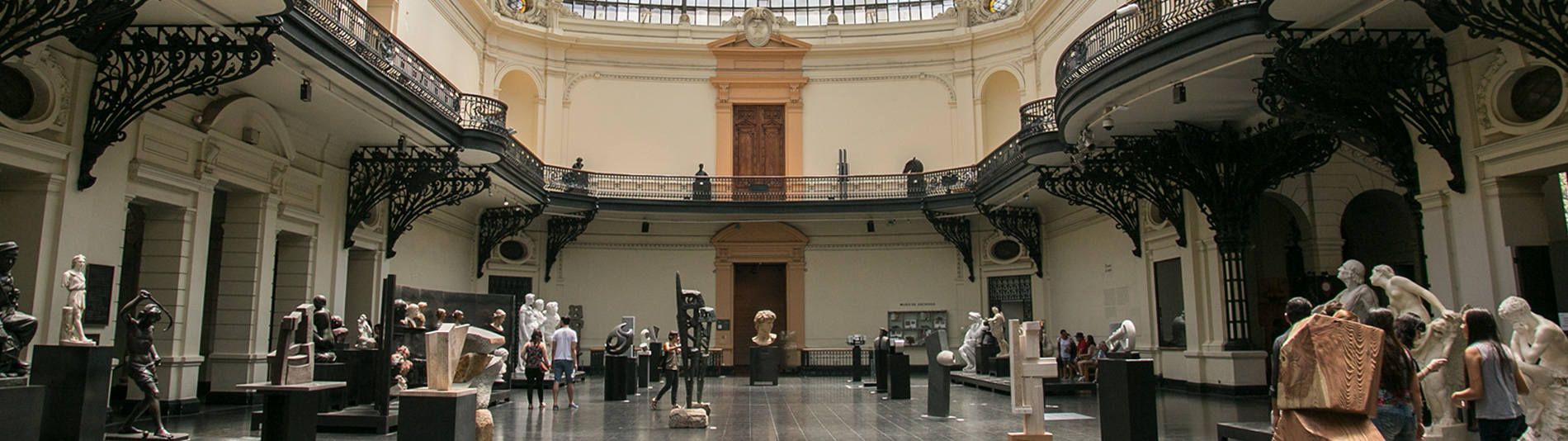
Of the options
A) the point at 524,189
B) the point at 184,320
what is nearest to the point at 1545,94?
the point at 184,320

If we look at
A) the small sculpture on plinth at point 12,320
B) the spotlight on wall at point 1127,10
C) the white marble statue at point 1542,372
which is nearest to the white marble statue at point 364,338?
the small sculpture on plinth at point 12,320

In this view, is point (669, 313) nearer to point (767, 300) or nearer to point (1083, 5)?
point (767, 300)

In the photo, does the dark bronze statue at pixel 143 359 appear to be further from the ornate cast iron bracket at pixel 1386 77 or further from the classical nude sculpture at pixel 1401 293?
the ornate cast iron bracket at pixel 1386 77

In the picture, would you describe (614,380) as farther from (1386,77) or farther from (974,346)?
(1386,77)

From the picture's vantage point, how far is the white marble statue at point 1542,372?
5512 millimetres

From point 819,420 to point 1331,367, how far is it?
8.85 m

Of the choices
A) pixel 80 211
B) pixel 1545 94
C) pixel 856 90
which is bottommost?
pixel 80 211

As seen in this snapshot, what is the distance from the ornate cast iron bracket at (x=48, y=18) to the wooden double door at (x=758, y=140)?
53.2 feet

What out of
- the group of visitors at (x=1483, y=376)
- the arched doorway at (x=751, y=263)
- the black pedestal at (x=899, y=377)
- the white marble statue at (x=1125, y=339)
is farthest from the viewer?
the arched doorway at (x=751, y=263)

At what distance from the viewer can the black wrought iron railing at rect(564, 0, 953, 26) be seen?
24.6m

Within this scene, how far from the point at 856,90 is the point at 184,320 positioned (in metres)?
16.4

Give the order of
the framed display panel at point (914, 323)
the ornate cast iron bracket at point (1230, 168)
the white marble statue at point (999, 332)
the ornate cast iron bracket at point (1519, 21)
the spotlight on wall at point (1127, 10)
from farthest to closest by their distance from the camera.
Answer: the framed display panel at point (914, 323)
the white marble statue at point (999, 332)
the ornate cast iron bracket at point (1230, 168)
the spotlight on wall at point (1127, 10)
the ornate cast iron bracket at point (1519, 21)

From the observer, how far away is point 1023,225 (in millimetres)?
21047

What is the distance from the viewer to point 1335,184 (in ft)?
46.5
